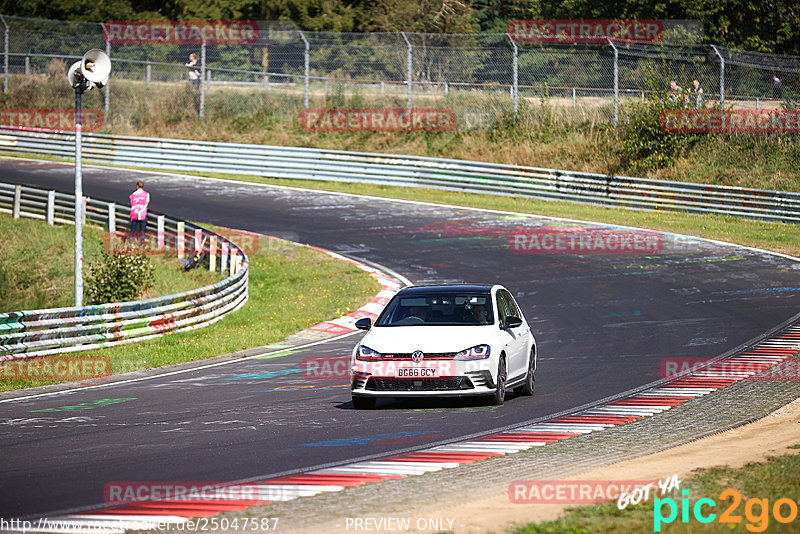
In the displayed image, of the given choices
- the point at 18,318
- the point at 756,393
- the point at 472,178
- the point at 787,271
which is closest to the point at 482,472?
the point at 756,393

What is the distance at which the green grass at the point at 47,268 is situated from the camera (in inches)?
999

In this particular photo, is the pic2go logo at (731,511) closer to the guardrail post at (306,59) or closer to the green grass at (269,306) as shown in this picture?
the green grass at (269,306)

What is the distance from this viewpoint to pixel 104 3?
208 ft

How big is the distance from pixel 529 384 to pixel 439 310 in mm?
1574

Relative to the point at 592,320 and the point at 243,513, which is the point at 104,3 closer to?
the point at 592,320

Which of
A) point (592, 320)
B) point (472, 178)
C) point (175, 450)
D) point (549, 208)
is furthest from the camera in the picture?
point (472, 178)

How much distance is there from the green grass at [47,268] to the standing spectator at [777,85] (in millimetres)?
19897

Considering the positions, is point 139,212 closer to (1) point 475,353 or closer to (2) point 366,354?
(2) point 366,354

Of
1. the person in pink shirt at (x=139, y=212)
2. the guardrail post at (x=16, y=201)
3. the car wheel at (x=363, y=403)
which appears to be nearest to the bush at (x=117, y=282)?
the person in pink shirt at (x=139, y=212)

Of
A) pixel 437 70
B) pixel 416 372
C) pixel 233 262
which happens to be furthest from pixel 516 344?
pixel 437 70

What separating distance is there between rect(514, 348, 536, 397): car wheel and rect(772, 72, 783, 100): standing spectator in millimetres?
24154

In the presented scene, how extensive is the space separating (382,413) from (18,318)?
300 inches

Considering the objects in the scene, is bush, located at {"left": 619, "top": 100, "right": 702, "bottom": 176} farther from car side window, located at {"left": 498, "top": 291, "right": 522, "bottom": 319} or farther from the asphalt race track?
car side window, located at {"left": 498, "top": 291, "right": 522, "bottom": 319}

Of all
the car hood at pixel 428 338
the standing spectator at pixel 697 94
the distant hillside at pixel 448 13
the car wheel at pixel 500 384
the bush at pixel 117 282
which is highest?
the distant hillside at pixel 448 13
